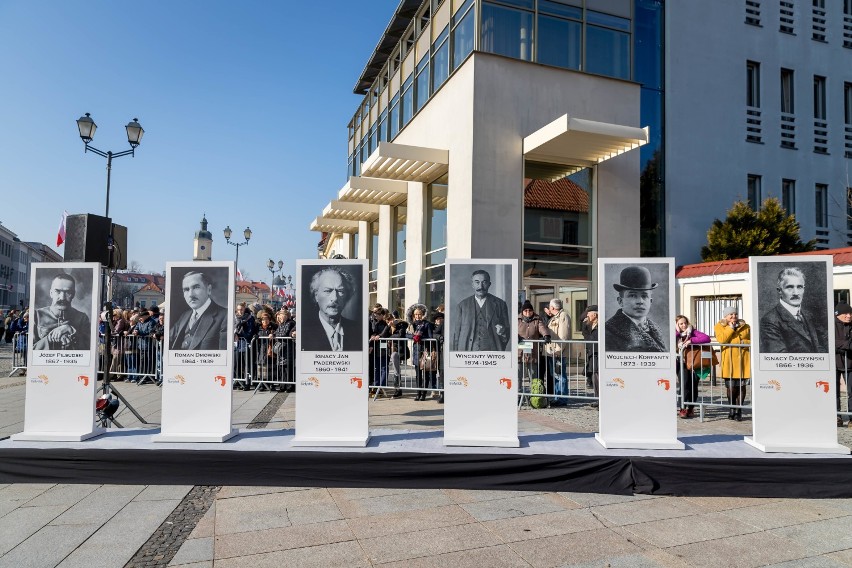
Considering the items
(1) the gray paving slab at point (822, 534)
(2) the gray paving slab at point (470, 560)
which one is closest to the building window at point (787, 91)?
(1) the gray paving slab at point (822, 534)

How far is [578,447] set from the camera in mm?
6426

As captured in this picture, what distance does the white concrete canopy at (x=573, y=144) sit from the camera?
14.9m

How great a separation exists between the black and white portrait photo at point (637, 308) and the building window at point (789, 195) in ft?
65.4

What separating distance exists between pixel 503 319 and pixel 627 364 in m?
1.38

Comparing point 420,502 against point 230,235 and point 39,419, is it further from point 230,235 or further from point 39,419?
point 230,235

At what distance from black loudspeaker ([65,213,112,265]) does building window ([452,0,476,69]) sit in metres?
10.5

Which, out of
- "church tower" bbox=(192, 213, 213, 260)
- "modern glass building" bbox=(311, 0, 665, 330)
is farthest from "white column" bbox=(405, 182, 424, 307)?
"church tower" bbox=(192, 213, 213, 260)

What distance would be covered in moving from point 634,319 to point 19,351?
52.5ft

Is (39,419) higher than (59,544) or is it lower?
higher

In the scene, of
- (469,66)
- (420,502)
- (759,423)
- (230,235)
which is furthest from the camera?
(230,235)

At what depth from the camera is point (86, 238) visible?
31.1 ft

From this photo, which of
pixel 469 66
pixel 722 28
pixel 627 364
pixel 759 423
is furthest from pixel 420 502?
pixel 722 28

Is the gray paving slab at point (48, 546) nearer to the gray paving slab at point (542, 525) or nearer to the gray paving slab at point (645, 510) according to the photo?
the gray paving slab at point (542, 525)

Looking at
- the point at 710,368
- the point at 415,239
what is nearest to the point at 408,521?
the point at 710,368
